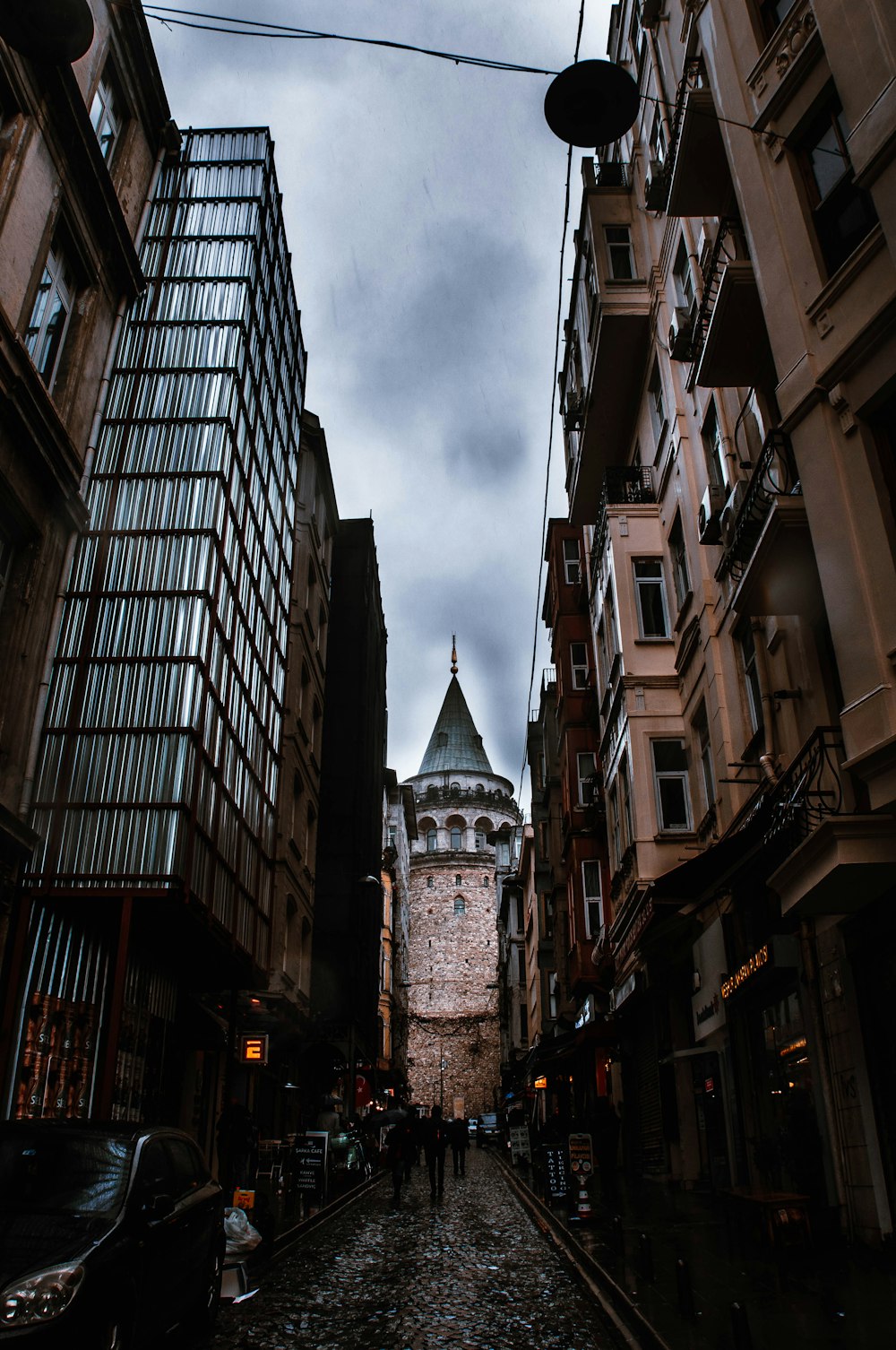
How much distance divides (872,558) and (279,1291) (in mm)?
8437

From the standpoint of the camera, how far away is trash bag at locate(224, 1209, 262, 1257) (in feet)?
30.0

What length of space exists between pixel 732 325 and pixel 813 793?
6.13m

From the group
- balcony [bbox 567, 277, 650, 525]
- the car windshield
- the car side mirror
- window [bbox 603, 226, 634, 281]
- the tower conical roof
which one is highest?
the tower conical roof

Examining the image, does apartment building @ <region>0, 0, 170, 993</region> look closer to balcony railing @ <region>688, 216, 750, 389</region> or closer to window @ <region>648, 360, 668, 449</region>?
balcony railing @ <region>688, 216, 750, 389</region>

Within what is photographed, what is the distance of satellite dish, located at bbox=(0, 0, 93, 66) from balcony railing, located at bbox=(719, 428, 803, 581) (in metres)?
7.43

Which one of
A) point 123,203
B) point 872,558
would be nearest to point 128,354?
point 123,203

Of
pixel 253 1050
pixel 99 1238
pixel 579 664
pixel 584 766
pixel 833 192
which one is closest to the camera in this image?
pixel 99 1238

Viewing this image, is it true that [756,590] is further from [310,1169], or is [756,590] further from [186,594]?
[310,1169]

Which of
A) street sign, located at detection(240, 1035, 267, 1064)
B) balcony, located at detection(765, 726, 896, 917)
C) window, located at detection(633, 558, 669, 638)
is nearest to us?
balcony, located at detection(765, 726, 896, 917)

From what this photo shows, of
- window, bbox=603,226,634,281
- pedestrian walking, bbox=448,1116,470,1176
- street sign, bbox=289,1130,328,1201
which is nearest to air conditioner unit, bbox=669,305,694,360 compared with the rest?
window, bbox=603,226,634,281

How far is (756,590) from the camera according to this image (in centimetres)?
1096

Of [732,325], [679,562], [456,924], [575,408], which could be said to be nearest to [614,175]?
[575,408]

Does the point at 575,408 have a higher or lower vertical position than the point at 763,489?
higher

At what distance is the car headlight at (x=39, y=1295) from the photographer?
500cm
